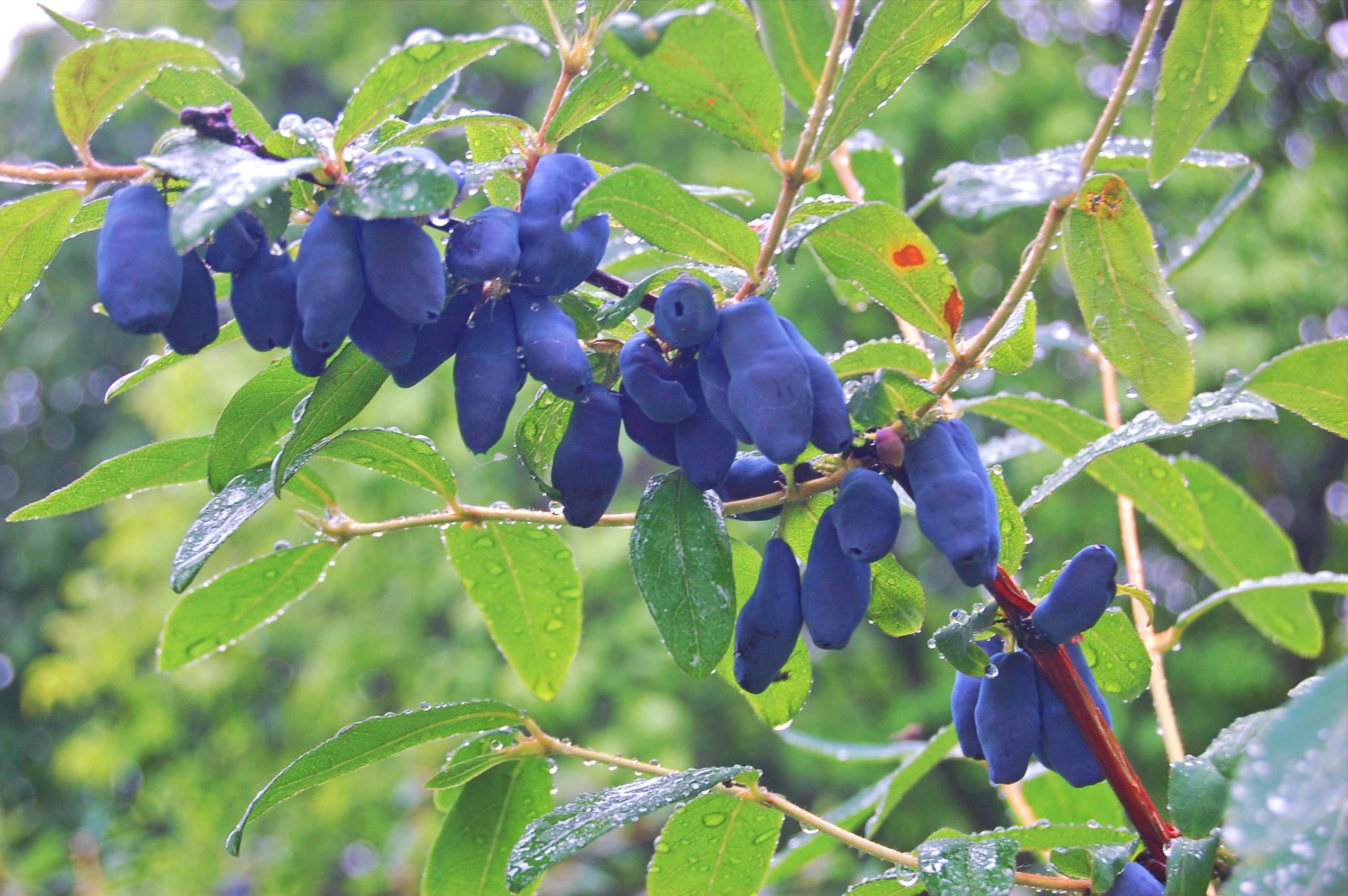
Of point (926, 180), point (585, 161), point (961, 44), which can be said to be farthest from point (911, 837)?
point (585, 161)

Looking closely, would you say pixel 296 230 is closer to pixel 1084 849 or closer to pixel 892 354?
pixel 892 354

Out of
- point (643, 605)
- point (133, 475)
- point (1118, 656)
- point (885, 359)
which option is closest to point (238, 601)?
point (133, 475)

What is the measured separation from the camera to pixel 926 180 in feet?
15.4

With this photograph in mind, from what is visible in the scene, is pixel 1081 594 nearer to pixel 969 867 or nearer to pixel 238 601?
pixel 969 867

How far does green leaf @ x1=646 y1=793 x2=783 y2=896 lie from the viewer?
750 millimetres

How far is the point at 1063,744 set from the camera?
633mm

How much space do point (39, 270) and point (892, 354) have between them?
49cm

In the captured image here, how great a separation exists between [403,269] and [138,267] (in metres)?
0.12

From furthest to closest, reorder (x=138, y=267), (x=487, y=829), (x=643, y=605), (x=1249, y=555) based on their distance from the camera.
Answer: (x=643, y=605) → (x=1249, y=555) → (x=487, y=829) → (x=138, y=267)

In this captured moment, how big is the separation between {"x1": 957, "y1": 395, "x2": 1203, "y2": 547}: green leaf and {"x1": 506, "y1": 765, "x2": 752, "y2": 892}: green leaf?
1.04 feet

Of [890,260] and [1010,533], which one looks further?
[1010,533]

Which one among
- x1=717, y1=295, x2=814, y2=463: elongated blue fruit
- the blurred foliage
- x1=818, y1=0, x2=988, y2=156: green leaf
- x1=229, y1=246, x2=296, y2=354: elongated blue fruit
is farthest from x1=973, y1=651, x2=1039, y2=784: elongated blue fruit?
the blurred foliage

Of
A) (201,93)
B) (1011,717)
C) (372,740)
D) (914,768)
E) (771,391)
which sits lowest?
(914,768)

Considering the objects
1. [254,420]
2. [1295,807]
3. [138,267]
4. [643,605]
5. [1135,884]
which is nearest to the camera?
[1295,807]
